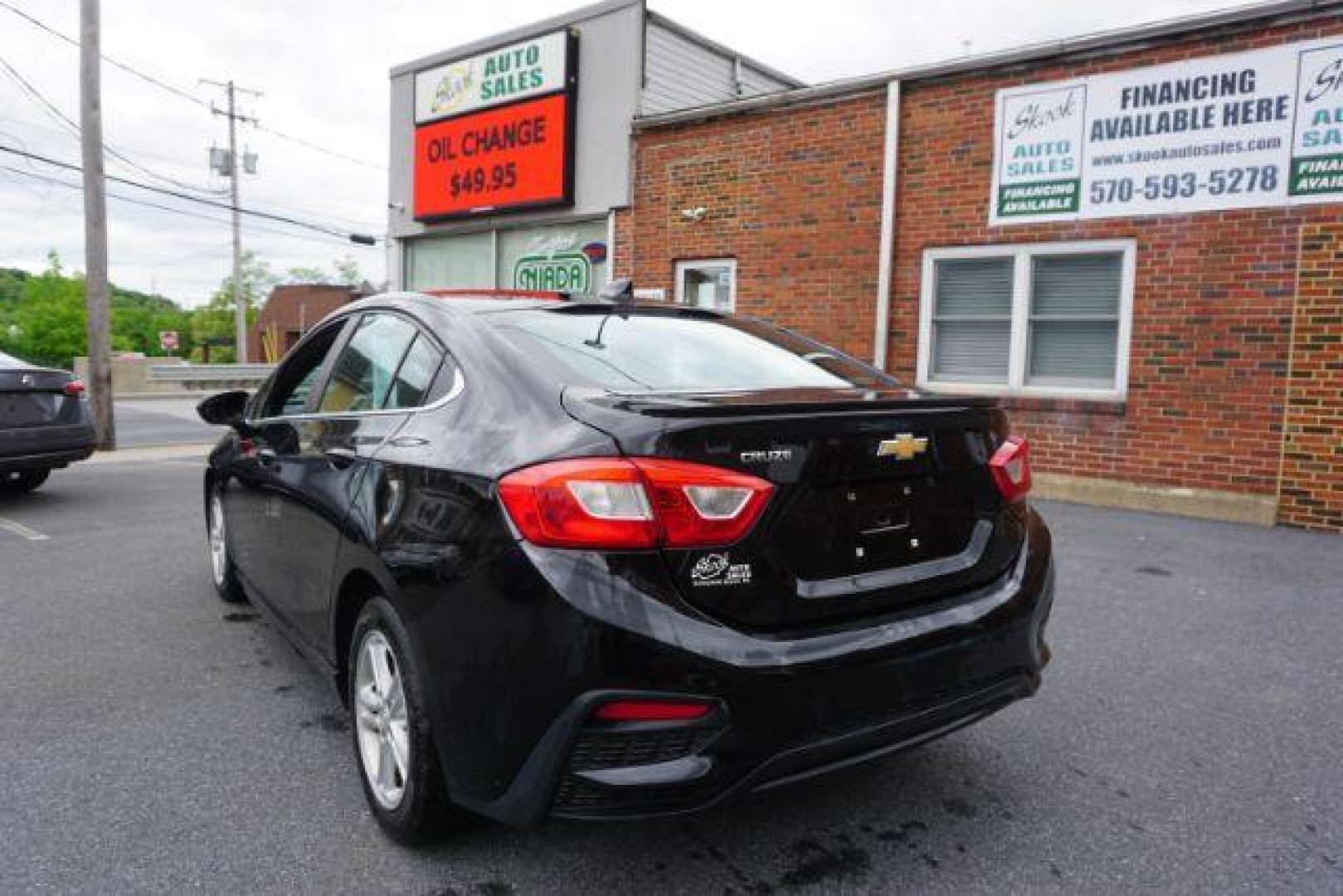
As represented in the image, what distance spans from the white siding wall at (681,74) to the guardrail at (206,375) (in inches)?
713

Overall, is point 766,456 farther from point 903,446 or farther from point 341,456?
point 341,456

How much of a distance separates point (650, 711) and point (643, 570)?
0.29 metres

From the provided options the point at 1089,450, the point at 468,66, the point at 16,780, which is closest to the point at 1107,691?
the point at 16,780

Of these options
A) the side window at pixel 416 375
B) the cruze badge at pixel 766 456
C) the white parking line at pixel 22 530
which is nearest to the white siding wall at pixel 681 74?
the white parking line at pixel 22 530

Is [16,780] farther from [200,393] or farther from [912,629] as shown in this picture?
[200,393]

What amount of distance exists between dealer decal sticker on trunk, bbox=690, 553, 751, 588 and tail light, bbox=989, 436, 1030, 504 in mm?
959

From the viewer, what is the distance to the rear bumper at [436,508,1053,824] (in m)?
1.95

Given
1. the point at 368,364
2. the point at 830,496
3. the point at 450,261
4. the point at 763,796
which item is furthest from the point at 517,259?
the point at 763,796

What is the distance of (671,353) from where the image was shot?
2.84 metres

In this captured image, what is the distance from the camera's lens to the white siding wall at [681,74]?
11.9m

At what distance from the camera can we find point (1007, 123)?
861cm

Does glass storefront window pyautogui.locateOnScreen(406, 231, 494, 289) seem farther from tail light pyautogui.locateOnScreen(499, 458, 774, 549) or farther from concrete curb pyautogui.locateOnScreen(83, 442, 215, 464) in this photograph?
tail light pyautogui.locateOnScreen(499, 458, 774, 549)

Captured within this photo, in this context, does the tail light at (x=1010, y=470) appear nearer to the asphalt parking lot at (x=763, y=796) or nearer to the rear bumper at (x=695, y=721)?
the rear bumper at (x=695, y=721)

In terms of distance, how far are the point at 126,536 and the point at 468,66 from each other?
9162 mm
